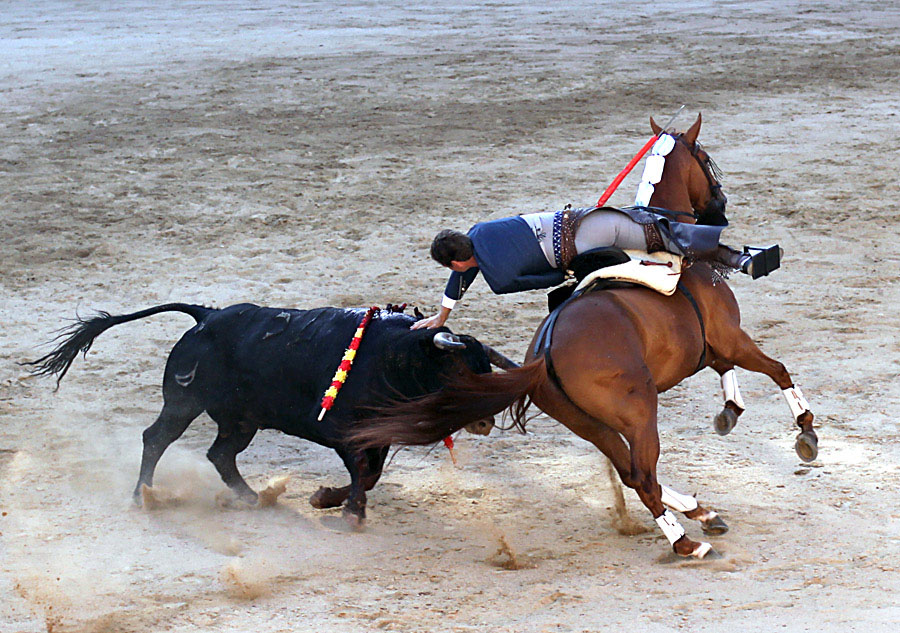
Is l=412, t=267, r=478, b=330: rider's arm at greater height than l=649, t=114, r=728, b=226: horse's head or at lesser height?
lesser

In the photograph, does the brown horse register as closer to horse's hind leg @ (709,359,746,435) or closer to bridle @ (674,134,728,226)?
horse's hind leg @ (709,359,746,435)

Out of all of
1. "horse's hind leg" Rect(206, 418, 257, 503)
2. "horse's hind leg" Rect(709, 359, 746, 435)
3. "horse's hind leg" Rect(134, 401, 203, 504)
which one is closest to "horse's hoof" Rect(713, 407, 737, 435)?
"horse's hind leg" Rect(709, 359, 746, 435)

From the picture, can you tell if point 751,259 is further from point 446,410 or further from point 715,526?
point 446,410

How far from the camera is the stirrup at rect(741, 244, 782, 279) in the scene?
15.7 ft

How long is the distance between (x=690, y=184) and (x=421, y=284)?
2961 millimetres

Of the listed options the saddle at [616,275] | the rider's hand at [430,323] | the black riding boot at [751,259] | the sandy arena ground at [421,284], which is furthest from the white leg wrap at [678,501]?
the rider's hand at [430,323]

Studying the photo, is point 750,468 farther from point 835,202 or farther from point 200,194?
point 200,194

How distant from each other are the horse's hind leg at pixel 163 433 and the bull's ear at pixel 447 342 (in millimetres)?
1232

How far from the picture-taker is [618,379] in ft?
14.1

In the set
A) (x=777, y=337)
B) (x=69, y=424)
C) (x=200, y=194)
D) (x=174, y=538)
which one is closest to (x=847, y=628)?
(x=174, y=538)

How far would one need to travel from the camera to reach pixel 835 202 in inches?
367

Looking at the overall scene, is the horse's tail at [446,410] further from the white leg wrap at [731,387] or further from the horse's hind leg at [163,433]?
the white leg wrap at [731,387]

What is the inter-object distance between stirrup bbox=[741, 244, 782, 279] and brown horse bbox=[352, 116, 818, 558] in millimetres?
166

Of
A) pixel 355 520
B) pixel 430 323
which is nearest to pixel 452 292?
pixel 430 323
